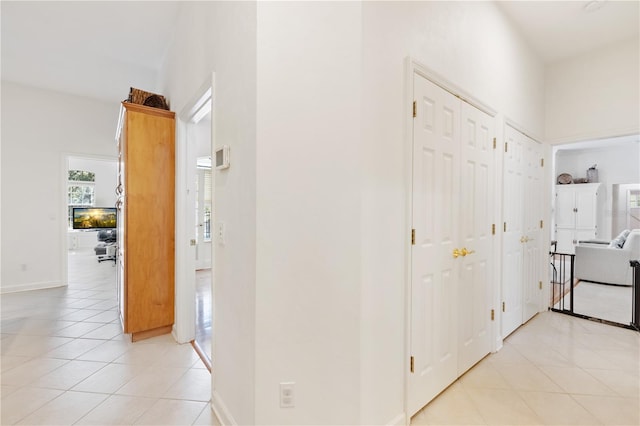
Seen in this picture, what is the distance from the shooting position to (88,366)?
8.13ft

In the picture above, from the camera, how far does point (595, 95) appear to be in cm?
365

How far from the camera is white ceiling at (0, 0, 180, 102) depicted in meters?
2.93

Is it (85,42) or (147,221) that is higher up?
(85,42)

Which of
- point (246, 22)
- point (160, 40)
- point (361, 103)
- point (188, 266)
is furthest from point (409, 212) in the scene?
point (160, 40)

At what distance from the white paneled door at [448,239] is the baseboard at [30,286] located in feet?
19.2

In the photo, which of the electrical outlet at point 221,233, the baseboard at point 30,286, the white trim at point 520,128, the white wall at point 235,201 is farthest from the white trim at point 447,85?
the baseboard at point 30,286

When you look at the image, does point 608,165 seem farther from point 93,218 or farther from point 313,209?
point 93,218

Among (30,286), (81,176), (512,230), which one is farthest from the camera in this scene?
(81,176)

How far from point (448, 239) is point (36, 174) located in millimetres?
6172

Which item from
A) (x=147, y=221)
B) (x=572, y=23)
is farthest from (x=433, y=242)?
(x=572, y=23)

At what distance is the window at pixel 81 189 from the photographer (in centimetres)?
984

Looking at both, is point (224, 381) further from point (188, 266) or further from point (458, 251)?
point (458, 251)

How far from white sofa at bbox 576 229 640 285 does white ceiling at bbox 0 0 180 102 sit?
7.28m

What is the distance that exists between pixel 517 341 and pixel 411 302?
199 cm
